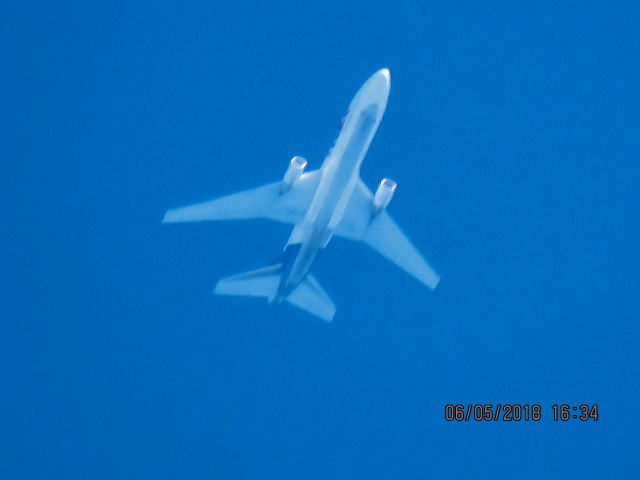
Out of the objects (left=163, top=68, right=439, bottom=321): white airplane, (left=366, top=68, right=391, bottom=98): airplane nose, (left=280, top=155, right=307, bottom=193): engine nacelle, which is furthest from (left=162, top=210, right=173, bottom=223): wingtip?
(left=366, top=68, right=391, bottom=98): airplane nose

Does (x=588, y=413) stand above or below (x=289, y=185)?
below

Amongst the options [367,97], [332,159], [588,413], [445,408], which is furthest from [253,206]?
[588,413]

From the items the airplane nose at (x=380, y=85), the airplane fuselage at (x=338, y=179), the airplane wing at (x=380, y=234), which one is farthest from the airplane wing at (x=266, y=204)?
the airplane nose at (x=380, y=85)

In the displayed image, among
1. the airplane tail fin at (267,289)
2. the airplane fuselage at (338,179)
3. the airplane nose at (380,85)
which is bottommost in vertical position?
the airplane tail fin at (267,289)

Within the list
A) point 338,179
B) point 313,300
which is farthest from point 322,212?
point 313,300

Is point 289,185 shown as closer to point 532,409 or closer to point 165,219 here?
point 165,219

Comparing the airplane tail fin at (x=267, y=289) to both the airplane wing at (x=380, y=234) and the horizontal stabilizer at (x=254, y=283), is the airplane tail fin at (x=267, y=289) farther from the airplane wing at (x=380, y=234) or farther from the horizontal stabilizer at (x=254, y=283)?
the airplane wing at (x=380, y=234)

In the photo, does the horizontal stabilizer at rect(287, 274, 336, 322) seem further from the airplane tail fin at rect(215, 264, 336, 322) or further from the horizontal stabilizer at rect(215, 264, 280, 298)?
the horizontal stabilizer at rect(215, 264, 280, 298)
